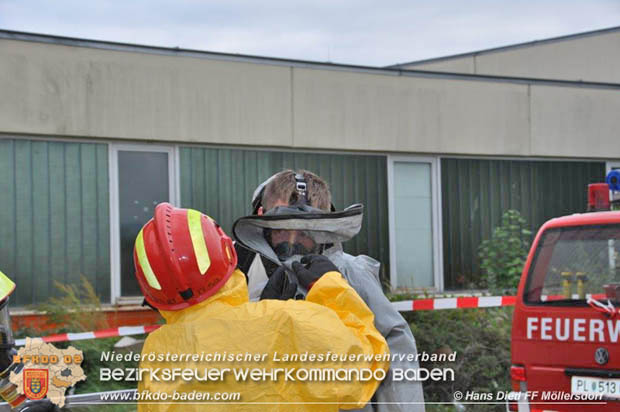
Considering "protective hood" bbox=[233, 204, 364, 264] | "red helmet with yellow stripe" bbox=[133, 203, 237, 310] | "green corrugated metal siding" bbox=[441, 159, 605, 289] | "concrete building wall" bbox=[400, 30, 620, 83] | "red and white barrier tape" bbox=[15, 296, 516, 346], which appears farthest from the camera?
"concrete building wall" bbox=[400, 30, 620, 83]

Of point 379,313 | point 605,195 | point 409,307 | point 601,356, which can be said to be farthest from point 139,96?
point 379,313

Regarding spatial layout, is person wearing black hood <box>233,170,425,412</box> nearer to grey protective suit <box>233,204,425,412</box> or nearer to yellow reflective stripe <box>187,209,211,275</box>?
grey protective suit <box>233,204,425,412</box>

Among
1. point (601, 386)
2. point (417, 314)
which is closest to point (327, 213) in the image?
point (601, 386)

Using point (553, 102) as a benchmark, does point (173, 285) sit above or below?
below

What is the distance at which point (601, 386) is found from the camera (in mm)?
5215

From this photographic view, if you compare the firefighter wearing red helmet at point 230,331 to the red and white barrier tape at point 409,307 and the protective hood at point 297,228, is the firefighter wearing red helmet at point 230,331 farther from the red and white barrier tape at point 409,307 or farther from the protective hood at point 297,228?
the red and white barrier tape at point 409,307

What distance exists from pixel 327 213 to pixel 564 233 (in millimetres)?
3277

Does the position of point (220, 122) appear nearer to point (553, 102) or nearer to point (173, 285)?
point (553, 102)

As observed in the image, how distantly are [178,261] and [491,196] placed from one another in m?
10.4

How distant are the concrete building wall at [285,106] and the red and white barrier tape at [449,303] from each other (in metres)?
3.41

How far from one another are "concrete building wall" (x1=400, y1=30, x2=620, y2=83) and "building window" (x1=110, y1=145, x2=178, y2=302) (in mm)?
10606

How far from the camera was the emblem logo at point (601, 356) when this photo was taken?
523 centimetres

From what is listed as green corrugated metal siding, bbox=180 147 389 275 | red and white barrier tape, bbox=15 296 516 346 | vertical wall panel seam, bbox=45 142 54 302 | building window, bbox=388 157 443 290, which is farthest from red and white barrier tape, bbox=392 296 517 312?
vertical wall panel seam, bbox=45 142 54 302

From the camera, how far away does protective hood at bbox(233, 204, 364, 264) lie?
2.97m
